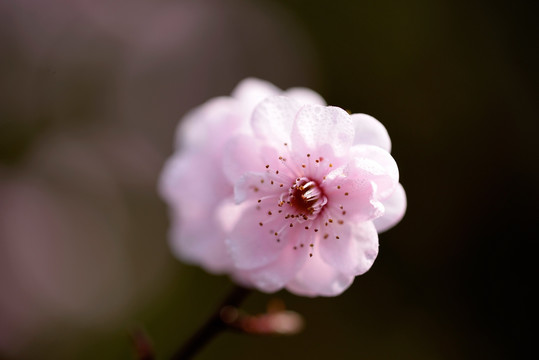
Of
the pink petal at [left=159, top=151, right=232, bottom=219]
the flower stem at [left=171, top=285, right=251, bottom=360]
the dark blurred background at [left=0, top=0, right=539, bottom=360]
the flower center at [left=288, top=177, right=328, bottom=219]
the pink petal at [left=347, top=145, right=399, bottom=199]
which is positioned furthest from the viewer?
the dark blurred background at [left=0, top=0, right=539, bottom=360]

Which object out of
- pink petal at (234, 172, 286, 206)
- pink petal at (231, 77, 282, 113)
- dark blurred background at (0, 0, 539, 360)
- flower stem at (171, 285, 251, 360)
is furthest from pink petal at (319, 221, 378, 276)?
dark blurred background at (0, 0, 539, 360)

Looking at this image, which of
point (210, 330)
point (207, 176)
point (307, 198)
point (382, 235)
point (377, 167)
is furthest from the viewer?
point (382, 235)

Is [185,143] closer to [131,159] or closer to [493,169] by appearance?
[493,169]

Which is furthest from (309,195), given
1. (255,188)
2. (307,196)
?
(255,188)

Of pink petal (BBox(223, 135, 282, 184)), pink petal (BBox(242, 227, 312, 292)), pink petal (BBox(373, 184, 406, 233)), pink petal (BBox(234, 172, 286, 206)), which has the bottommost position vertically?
pink petal (BBox(242, 227, 312, 292))

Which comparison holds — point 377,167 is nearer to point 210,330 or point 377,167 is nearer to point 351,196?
point 351,196

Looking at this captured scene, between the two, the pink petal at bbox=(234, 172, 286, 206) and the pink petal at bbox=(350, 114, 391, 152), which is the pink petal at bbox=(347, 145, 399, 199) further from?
the pink petal at bbox=(234, 172, 286, 206)

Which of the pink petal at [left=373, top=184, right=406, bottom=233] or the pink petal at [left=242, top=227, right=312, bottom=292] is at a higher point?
the pink petal at [left=373, top=184, right=406, bottom=233]
